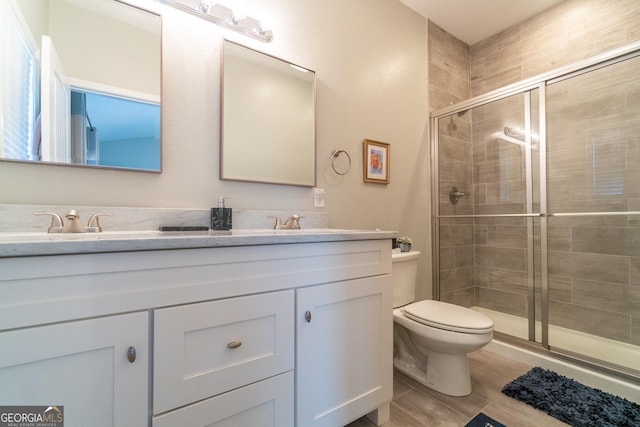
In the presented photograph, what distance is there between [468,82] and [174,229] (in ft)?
9.34

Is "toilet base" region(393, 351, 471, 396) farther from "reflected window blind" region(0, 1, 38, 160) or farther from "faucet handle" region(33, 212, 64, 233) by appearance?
"reflected window blind" region(0, 1, 38, 160)

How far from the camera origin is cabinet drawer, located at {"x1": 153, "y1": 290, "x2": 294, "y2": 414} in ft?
2.37

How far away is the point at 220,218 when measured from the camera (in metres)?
1.23

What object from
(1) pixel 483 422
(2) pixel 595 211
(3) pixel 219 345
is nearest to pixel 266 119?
Result: (3) pixel 219 345

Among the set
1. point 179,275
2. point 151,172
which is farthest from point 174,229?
point 179,275

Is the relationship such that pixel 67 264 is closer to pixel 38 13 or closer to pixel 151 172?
pixel 151 172

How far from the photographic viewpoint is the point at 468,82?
8.57ft

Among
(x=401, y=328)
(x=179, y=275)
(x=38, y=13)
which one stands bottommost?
(x=401, y=328)

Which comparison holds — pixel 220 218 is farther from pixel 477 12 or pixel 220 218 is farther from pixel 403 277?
pixel 477 12

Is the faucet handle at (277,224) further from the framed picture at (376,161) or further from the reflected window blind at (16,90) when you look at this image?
the reflected window blind at (16,90)

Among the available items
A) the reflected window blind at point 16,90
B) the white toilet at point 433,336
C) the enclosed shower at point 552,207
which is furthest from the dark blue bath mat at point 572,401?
the reflected window blind at point 16,90

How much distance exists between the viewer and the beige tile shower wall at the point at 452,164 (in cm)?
229

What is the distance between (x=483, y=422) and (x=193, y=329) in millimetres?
1328

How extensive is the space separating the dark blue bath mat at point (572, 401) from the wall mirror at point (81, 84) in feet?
6.92
